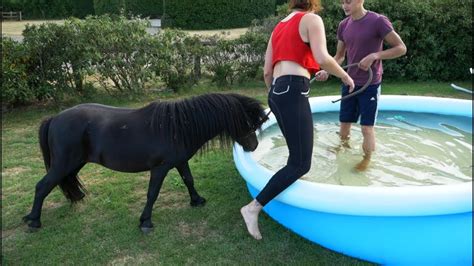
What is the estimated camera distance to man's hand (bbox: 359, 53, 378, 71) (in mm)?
3355

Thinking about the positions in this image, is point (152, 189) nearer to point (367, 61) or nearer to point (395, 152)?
point (367, 61)

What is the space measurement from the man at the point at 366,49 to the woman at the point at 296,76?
50 cm

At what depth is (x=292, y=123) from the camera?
2.82 metres

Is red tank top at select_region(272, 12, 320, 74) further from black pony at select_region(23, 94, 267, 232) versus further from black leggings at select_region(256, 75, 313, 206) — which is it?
black pony at select_region(23, 94, 267, 232)

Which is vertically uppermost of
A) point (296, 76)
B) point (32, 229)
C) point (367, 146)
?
point (296, 76)

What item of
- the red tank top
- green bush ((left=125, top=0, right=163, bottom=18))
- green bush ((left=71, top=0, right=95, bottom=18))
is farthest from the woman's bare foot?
green bush ((left=71, top=0, right=95, bottom=18))

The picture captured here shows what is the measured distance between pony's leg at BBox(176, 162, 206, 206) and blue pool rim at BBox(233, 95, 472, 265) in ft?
3.31

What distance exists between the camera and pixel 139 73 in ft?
24.7

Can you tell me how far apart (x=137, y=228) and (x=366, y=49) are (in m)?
2.48

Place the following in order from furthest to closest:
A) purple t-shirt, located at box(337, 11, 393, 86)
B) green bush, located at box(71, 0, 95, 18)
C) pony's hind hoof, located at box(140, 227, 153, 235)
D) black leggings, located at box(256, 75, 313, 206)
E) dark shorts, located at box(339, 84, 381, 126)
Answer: green bush, located at box(71, 0, 95, 18), dark shorts, located at box(339, 84, 381, 126), purple t-shirt, located at box(337, 11, 393, 86), pony's hind hoof, located at box(140, 227, 153, 235), black leggings, located at box(256, 75, 313, 206)

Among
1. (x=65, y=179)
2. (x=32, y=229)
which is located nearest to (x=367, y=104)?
(x=65, y=179)

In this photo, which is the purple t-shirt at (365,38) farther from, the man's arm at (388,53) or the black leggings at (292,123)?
the black leggings at (292,123)

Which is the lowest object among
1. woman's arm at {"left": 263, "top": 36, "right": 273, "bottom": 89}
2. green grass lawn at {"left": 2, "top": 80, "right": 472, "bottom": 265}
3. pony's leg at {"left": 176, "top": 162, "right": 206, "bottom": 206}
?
green grass lawn at {"left": 2, "top": 80, "right": 472, "bottom": 265}

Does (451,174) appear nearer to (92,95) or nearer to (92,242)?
(92,242)
